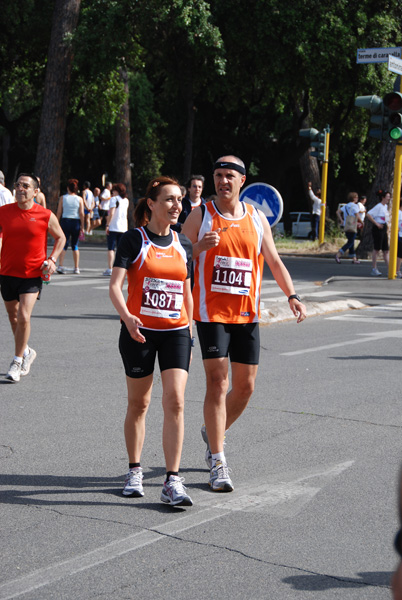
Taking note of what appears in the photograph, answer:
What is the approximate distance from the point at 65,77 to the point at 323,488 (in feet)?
85.9

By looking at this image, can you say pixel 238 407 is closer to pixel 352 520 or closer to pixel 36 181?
pixel 352 520

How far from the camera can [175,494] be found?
191 inches

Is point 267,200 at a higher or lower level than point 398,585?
higher

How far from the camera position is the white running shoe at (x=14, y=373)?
8.19m

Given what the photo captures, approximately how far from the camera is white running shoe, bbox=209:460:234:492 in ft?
16.9

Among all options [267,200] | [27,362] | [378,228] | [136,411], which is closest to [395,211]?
[378,228]

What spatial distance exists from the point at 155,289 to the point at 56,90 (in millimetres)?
25689

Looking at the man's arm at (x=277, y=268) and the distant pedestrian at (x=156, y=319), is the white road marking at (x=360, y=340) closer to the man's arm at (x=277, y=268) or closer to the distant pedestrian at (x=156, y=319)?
the man's arm at (x=277, y=268)

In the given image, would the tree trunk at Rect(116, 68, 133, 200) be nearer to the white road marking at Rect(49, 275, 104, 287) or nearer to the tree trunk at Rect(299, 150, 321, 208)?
the tree trunk at Rect(299, 150, 321, 208)

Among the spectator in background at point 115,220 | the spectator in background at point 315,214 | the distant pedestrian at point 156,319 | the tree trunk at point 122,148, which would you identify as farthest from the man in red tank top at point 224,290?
the tree trunk at point 122,148

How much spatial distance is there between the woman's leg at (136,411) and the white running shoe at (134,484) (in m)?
0.07

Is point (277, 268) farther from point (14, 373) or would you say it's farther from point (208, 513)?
point (14, 373)

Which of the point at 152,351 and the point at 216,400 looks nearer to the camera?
the point at 152,351

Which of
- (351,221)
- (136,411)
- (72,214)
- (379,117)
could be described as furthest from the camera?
(351,221)
